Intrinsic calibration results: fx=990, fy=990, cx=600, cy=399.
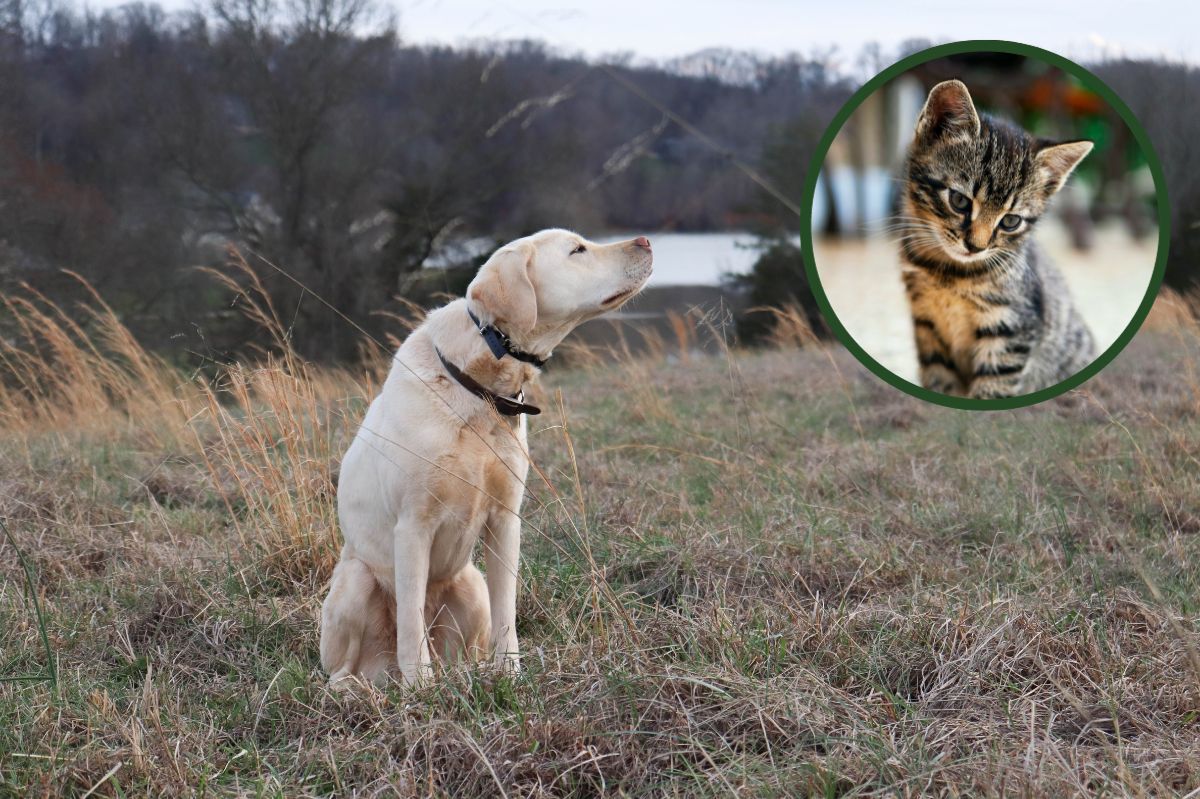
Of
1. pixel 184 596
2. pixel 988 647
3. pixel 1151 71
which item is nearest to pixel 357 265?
pixel 1151 71

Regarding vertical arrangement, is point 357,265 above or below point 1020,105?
below

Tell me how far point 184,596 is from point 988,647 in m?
2.62

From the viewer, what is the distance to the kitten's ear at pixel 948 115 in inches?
58.7

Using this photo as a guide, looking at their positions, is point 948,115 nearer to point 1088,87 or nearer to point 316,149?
point 1088,87

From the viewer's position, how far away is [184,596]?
3.47 metres

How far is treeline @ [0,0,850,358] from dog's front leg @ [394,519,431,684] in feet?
53.3

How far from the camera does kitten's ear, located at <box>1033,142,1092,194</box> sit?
151 centimetres

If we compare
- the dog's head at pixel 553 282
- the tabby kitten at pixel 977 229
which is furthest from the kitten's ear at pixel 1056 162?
the dog's head at pixel 553 282

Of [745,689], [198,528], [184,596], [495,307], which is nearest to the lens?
[745,689]

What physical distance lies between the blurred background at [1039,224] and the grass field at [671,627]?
411 mm

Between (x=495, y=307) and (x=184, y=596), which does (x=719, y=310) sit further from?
(x=184, y=596)

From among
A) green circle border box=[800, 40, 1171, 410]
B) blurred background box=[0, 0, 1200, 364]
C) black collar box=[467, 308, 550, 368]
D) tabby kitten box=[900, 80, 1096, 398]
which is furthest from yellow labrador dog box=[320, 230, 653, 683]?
blurred background box=[0, 0, 1200, 364]

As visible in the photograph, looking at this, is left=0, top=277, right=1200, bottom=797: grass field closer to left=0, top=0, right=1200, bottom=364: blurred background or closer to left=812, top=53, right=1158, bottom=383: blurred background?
left=812, top=53, right=1158, bottom=383: blurred background

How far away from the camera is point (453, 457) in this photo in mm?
2754
